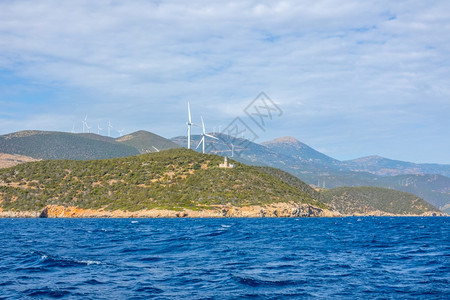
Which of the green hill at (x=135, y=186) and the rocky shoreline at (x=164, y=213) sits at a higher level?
the green hill at (x=135, y=186)

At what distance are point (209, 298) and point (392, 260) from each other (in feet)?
76.7

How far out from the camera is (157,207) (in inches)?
6201

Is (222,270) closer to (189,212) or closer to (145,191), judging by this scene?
(189,212)

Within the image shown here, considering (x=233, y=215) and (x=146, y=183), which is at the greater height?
(x=146, y=183)

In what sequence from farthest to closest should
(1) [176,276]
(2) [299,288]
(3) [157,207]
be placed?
Result: (3) [157,207] → (1) [176,276] → (2) [299,288]

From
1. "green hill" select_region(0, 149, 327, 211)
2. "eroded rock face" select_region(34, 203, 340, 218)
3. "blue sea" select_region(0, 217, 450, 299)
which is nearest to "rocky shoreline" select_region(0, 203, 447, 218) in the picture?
"eroded rock face" select_region(34, 203, 340, 218)

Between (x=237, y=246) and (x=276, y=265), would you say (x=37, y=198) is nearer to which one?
(x=237, y=246)

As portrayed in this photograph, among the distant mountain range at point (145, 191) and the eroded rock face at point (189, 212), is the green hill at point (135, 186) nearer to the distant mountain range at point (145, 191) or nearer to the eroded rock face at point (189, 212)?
the distant mountain range at point (145, 191)

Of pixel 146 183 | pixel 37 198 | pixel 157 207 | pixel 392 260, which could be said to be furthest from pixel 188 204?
pixel 392 260

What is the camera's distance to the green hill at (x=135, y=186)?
538ft

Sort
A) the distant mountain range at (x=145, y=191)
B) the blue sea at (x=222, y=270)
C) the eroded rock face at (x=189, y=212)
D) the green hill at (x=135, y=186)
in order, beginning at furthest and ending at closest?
the green hill at (x=135, y=186), the distant mountain range at (x=145, y=191), the eroded rock face at (x=189, y=212), the blue sea at (x=222, y=270)

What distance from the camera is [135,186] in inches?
6890

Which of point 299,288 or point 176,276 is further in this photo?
point 176,276

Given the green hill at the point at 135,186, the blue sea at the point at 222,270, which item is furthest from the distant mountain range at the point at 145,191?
the blue sea at the point at 222,270
